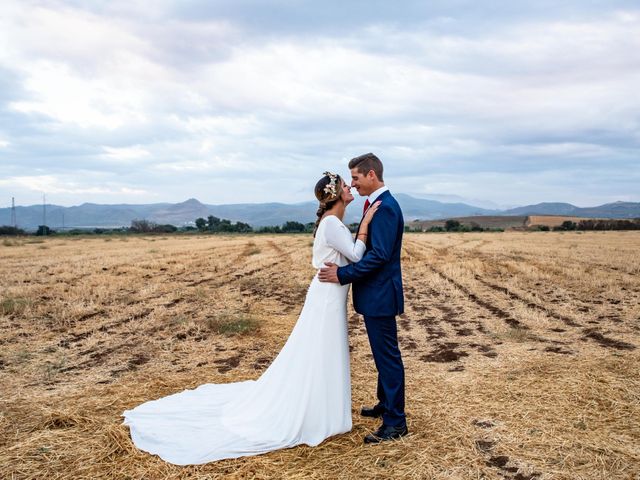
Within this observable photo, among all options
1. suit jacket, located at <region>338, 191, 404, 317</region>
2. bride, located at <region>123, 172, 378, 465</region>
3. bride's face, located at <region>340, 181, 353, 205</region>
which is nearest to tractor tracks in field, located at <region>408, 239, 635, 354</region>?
suit jacket, located at <region>338, 191, 404, 317</region>

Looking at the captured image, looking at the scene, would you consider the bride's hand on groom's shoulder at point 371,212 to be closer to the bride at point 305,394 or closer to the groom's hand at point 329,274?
the bride at point 305,394

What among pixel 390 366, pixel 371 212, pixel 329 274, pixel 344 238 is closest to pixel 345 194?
pixel 371 212

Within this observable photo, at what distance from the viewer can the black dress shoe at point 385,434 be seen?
515cm

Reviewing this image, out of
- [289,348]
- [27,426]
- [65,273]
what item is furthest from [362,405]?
[65,273]

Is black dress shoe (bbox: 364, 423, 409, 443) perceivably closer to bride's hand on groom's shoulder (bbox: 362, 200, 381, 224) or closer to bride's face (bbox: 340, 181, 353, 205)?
bride's hand on groom's shoulder (bbox: 362, 200, 381, 224)

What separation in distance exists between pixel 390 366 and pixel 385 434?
66 centimetres

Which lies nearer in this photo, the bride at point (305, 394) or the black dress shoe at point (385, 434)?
the bride at point (305, 394)

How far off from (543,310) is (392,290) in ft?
26.6

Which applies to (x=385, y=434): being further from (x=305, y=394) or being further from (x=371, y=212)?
(x=371, y=212)

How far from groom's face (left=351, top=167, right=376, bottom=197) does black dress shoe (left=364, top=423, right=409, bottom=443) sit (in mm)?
2356

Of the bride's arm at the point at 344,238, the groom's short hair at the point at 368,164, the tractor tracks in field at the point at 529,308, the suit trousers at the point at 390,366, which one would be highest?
the groom's short hair at the point at 368,164

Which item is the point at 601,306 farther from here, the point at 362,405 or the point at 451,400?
the point at 362,405

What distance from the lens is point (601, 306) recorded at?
12.2 metres

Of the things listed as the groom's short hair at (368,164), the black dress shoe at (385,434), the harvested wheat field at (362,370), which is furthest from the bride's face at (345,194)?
the black dress shoe at (385,434)
